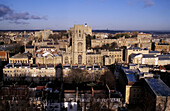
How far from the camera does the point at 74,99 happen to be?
64.5ft

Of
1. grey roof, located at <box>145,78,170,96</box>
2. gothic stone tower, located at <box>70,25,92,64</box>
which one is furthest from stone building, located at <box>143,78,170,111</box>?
gothic stone tower, located at <box>70,25,92,64</box>

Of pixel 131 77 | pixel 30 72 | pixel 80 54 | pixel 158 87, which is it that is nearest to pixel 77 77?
pixel 30 72

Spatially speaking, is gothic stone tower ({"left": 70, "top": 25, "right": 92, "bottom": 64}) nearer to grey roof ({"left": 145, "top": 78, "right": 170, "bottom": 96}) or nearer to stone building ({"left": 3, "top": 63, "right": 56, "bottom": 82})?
stone building ({"left": 3, "top": 63, "right": 56, "bottom": 82})

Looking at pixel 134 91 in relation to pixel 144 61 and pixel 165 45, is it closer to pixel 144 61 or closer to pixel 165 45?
pixel 144 61

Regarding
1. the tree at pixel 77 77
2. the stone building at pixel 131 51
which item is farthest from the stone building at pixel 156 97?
the stone building at pixel 131 51

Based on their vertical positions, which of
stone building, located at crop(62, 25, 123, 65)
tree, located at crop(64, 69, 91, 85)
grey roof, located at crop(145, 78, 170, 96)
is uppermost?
stone building, located at crop(62, 25, 123, 65)

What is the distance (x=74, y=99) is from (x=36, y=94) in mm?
4456

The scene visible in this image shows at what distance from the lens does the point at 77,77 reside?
29.2m

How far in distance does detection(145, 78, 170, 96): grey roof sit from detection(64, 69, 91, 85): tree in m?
10.6

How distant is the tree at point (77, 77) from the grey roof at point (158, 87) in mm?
10579

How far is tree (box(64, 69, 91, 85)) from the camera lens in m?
29.2

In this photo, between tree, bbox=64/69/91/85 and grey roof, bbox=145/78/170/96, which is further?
tree, bbox=64/69/91/85

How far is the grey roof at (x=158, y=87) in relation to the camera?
19.4 m

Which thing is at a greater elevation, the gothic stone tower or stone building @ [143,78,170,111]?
the gothic stone tower
